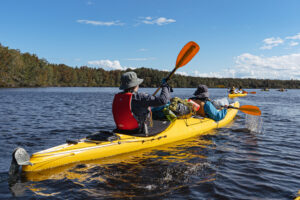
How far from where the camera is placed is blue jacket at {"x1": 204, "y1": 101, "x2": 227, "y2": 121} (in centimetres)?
817

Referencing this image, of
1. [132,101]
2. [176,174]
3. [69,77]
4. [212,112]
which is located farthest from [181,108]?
[69,77]

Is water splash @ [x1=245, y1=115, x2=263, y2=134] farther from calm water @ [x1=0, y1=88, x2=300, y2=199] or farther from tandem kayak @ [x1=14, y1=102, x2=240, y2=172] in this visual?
tandem kayak @ [x1=14, y1=102, x2=240, y2=172]

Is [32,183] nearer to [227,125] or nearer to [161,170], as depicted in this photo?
[161,170]

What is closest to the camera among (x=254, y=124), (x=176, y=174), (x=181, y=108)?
(x=176, y=174)

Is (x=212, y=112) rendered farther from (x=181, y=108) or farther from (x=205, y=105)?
(x=181, y=108)

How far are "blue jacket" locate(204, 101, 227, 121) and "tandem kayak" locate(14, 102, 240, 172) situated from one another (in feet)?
3.91

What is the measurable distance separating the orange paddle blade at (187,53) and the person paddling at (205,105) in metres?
1.48

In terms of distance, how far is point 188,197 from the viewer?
3557 millimetres

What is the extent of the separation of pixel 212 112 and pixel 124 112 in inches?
167

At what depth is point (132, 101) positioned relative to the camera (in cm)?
499

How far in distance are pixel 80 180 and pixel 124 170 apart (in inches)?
34.7

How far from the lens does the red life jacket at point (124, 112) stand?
4.95m

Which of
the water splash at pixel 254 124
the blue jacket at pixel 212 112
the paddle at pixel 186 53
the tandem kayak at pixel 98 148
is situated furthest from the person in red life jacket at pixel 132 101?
the water splash at pixel 254 124

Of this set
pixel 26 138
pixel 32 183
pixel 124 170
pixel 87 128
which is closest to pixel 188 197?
pixel 124 170
